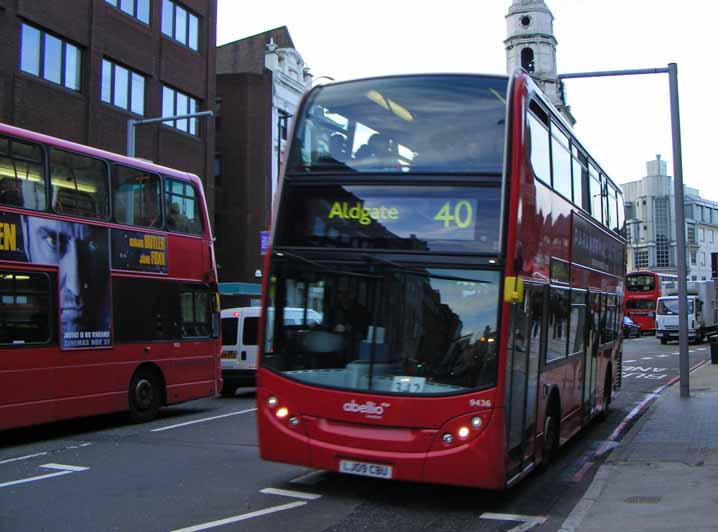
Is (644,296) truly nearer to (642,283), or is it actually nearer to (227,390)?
(642,283)

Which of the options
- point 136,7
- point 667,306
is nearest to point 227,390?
point 136,7

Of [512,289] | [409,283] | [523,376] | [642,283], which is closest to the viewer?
[512,289]

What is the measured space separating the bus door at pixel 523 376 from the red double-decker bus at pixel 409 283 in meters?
0.03

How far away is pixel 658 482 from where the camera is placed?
9.06 metres

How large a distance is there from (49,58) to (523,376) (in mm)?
22772

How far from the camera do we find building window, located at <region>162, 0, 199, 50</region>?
3341 centimetres

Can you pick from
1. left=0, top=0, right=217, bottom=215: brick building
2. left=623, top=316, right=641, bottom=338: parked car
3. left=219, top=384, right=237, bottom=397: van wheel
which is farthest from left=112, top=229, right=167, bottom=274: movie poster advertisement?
left=623, top=316, right=641, bottom=338: parked car

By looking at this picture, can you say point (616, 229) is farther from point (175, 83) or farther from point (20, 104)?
point (175, 83)

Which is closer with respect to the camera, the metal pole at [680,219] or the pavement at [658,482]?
the pavement at [658,482]

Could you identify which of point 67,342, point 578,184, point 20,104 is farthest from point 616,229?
point 20,104

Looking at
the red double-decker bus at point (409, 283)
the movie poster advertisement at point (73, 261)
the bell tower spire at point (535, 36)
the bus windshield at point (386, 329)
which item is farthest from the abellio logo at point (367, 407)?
the bell tower spire at point (535, 36)

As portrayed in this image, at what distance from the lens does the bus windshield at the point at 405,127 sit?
8.02 metres

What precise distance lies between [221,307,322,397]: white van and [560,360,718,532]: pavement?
878cm

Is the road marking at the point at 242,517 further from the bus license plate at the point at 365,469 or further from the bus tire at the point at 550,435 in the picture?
the bus tire at the point at 550,435
